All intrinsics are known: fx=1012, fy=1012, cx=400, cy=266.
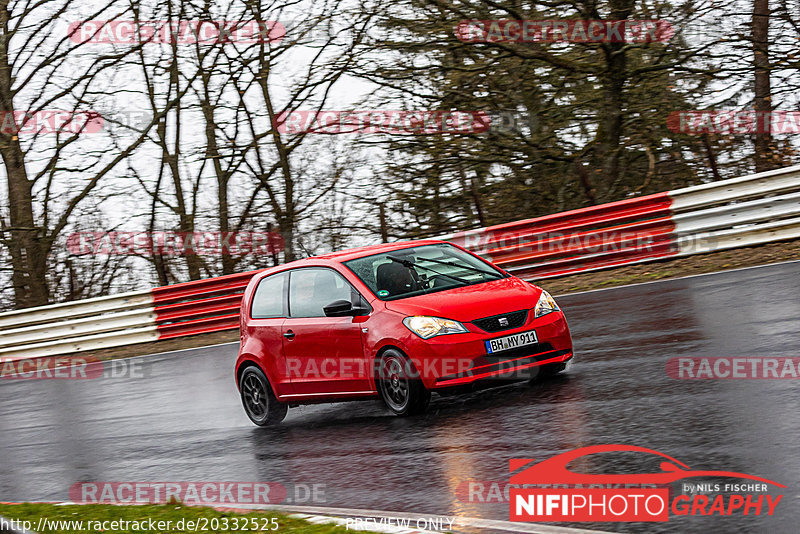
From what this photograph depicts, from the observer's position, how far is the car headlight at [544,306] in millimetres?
8758

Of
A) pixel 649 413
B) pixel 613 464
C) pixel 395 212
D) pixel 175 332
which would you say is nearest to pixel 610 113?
pixel 395 212

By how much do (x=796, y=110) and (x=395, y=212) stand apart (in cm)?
752

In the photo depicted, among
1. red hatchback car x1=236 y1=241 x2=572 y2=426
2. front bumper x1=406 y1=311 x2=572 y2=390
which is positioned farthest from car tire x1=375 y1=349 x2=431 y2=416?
front bumper x1=406 y1=311 x2=572 y2=390

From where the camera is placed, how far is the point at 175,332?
19.3 metres

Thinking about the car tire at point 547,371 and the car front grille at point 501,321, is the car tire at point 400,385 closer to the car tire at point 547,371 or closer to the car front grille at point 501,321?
the car front grille at point 501,321

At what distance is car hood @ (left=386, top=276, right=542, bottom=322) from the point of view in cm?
850

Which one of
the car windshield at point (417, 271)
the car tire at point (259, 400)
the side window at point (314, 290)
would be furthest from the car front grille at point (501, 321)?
the car tire at point (259, 400)

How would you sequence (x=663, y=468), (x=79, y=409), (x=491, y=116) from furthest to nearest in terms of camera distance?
(x=491, y=116), (x=79, y=409), (x=663, y=468)

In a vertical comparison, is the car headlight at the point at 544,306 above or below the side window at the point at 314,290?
below

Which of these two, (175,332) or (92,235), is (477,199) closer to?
(175,332)

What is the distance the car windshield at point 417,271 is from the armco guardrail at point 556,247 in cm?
640

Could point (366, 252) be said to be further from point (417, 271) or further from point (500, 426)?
point (500, 426)

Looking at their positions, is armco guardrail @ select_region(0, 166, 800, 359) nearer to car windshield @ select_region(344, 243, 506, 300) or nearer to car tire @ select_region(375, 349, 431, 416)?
car windshield @ select_region(344, 243, 506, 300)

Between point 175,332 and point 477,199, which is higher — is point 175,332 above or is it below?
below
